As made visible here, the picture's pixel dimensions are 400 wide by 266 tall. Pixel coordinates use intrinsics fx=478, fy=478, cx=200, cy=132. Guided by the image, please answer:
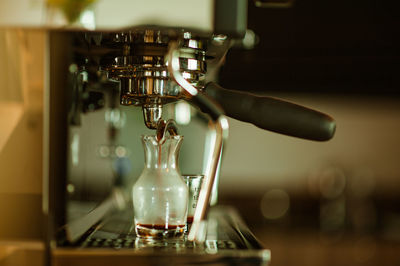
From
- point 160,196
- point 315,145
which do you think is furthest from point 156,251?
point 315,145

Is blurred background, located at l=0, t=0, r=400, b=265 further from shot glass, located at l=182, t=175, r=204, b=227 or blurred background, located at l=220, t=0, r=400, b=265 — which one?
shot glass, located at l=182, t=175, r=204, b=227

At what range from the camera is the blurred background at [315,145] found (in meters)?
1.35

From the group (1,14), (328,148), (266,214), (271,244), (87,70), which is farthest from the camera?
(328,148)

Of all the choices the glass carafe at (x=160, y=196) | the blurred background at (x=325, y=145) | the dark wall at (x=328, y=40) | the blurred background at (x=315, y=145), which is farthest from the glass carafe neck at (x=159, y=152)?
the dark wall at (x=328, y=40)

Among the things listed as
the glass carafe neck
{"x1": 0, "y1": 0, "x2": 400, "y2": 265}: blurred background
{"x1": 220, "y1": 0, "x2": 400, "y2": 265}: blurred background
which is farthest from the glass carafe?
{"x1": 220, "y1": 0, "x2": 400, "y2": 265}: blurred background

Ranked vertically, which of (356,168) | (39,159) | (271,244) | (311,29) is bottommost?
(271,244)

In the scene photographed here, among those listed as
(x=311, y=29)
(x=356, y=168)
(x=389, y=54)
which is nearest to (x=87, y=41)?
(x=311, y=29)

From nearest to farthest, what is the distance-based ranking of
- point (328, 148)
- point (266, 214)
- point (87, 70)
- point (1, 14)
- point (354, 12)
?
point (1, 14), point (87, 70), point (354, 12), point (266, 214), point (328, 148)

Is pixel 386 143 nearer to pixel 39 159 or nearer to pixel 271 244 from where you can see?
pixel 271 244

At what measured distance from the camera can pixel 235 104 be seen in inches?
18.2

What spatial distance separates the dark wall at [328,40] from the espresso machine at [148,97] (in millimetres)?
845

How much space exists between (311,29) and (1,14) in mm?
1068

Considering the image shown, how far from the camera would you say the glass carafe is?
0.49 meters

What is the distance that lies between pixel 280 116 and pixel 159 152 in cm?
14
